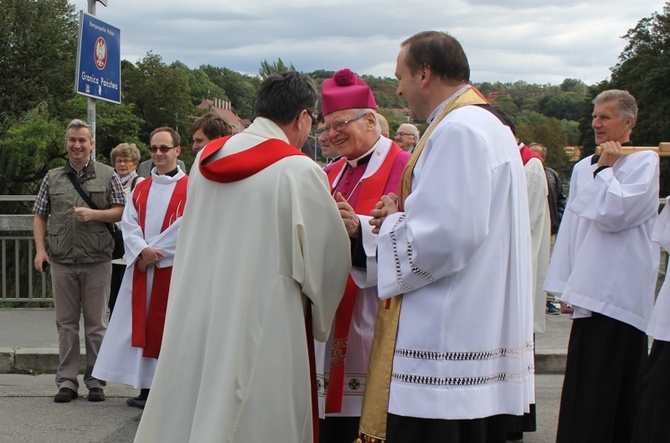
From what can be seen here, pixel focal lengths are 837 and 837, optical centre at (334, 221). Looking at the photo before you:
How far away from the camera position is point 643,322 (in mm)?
4715

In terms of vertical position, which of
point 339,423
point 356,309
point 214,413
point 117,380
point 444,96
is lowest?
point 117,380

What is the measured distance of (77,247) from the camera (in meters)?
6.54

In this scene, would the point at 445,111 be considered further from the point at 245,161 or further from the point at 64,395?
the point at 64,395

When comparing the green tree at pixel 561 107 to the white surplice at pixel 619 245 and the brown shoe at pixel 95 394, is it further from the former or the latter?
the white surplice at pixel 619 245

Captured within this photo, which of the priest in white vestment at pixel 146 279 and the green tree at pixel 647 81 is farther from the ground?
the green tree at pixel 647 81

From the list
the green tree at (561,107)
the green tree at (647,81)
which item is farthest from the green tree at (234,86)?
the green tree at (647,81)

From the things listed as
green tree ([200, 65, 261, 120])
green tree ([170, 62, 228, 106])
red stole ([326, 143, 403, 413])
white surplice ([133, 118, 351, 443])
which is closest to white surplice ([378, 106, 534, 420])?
white surplice ([133, 118, 351, 443])

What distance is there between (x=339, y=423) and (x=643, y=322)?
6.08 ft

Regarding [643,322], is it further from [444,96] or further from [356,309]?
[444,96]

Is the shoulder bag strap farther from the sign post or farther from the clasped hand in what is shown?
the clasped hand

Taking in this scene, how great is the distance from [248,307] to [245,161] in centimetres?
60

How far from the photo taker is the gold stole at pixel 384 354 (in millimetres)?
2984

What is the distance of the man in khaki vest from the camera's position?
6.55 meters

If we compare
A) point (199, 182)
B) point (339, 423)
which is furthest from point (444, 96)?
point (339, 423)
